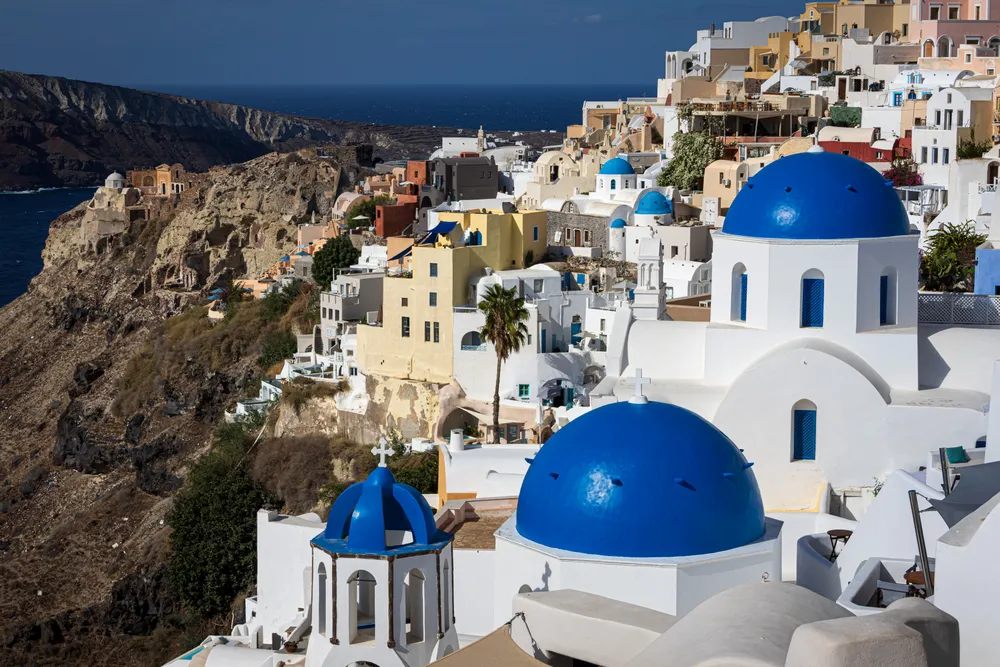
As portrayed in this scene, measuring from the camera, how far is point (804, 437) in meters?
22.1

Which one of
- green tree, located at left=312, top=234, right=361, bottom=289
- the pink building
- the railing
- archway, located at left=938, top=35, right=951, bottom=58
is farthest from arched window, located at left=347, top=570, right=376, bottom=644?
archway, located at left=938, top=35, right=951, bottom=58

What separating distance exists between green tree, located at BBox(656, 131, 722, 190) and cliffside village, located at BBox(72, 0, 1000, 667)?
369 inches

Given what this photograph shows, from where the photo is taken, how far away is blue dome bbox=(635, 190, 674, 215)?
163 feet

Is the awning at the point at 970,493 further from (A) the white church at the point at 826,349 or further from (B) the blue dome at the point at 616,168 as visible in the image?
(B) the blue dome at the point at 616,168

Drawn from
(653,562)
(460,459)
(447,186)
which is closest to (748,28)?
(447,186)

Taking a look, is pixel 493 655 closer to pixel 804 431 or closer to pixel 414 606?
pixel 414 606

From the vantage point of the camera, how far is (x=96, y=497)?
56.8 metres

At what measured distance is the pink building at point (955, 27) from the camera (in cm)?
6184

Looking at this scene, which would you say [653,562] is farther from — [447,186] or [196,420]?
[447,186]

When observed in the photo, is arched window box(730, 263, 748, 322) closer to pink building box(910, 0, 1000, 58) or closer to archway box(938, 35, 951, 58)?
pink building box(910, 0, 1000, 58)

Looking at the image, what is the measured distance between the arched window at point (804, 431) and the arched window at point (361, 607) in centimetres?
856

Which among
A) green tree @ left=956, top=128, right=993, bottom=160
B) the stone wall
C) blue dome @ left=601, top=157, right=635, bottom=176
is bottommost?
the stone wall

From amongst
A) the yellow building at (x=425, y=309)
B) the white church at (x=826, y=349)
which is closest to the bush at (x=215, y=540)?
the yellow building at (x=425, y=309)

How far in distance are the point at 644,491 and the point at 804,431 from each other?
7.09 metres
